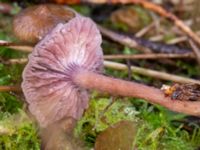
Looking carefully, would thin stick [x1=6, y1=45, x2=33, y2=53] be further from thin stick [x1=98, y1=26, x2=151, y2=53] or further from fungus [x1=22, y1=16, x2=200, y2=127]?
thin stick [x1=98, y1=26, x2=151, y2=53]

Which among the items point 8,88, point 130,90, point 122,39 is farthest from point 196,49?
point 8,88

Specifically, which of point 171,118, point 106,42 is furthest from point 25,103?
point 106,42

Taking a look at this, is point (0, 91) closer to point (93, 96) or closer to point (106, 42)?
point (93, 96)

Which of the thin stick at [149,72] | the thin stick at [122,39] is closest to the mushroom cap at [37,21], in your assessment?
the thin stick at [149,72]

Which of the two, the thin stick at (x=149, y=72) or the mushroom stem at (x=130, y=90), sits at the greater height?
the mushroom stem at (x=130, y=90)

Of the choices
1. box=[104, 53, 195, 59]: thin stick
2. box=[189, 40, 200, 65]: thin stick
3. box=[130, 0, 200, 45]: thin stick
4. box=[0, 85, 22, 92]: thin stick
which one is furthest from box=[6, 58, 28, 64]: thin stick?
box=[189, 40, 200, 65]: thin stick

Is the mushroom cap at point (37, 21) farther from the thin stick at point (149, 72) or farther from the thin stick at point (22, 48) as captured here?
the thin stick at point (149, 72)

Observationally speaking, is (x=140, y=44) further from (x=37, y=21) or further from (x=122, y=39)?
(x=37, y=21)
